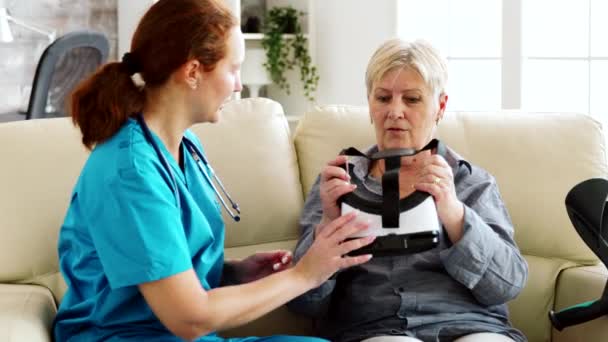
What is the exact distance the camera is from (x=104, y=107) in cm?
161

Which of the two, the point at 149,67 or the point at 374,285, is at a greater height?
the point at 149,67

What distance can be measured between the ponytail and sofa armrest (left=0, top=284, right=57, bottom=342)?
343 mm

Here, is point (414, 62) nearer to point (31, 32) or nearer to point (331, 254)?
point (331, 254)

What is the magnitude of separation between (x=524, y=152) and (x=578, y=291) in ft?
1.12

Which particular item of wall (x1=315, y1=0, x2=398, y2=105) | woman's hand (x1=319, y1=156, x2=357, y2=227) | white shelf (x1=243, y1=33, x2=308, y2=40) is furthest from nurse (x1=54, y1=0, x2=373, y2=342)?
white shelf (x1=243, y1=33, x2=308, y2=40)

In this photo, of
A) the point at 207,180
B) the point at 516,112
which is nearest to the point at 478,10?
the point at 516,112

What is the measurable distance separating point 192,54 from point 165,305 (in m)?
0.41

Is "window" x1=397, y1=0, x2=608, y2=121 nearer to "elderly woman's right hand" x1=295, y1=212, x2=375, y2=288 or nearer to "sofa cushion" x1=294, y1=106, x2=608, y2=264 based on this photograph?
"sofa cushion" x1=294, y1=106, x2=608, y2=264

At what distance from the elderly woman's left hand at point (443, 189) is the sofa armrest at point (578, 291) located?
1.25 feet

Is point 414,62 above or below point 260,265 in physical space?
above

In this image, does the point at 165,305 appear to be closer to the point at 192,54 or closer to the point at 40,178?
the point at 192,54

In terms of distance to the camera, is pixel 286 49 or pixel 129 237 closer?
pixel 129 237

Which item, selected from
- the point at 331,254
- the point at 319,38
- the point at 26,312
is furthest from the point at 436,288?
the point at 319,38

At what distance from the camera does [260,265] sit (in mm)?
1877
